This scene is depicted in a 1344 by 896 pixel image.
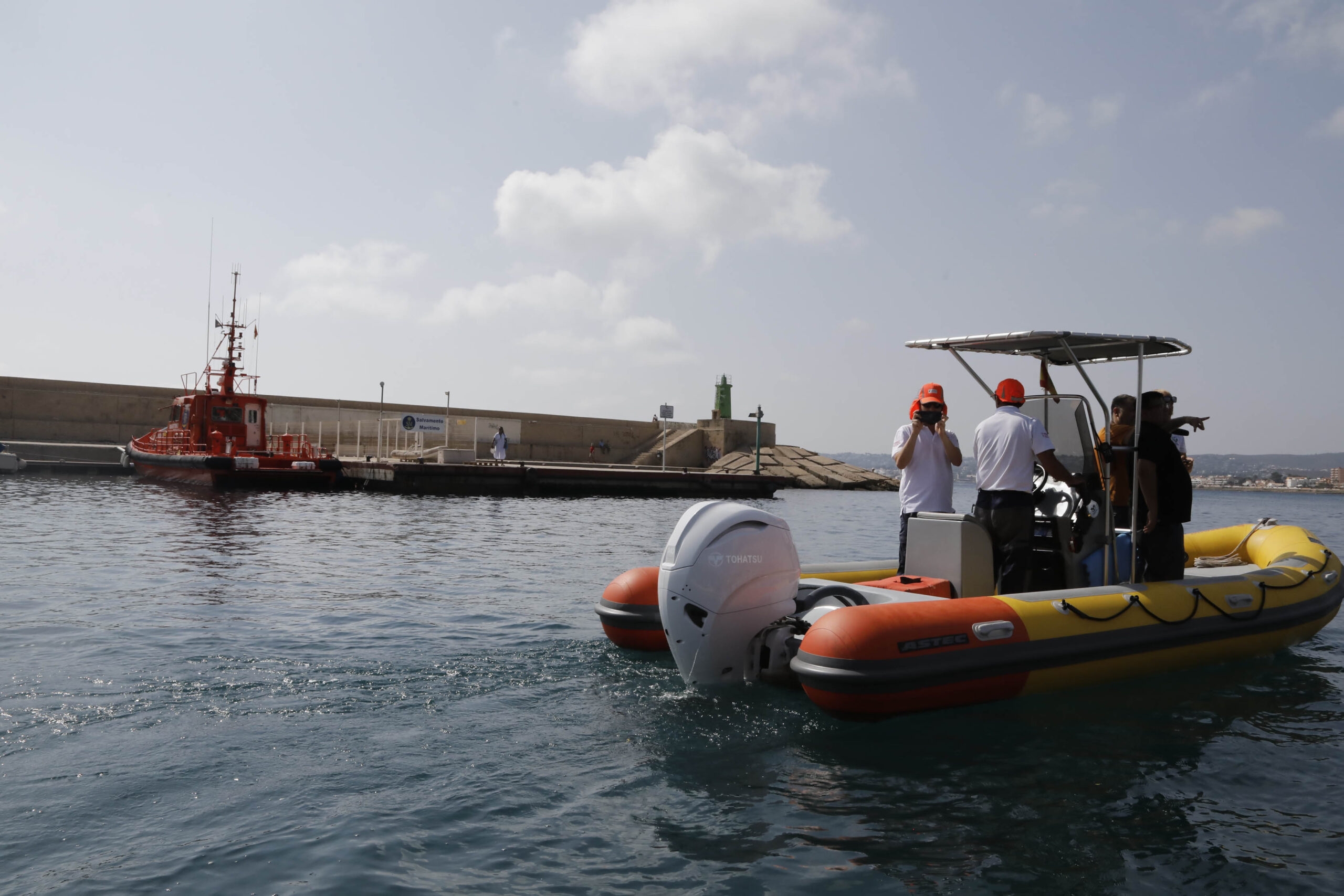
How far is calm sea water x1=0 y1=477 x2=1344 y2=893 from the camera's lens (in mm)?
3340

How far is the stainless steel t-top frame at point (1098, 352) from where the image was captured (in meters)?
6.17

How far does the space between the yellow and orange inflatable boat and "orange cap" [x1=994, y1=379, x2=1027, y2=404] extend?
88cm

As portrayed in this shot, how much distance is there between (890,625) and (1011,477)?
1700mm

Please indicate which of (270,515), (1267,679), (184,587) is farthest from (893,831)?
(270,515)

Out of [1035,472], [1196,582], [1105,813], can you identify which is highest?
[1035,472]

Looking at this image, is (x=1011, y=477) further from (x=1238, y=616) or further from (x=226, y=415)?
(x=226, y=415)

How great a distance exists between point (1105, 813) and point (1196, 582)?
3.20 meters

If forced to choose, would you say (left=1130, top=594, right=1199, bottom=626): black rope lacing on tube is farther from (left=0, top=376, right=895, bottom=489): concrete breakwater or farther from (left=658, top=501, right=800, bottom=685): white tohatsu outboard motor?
(left=0, top=376, right=895, bottom=489): concrete breakwater

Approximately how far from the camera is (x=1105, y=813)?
4.05m

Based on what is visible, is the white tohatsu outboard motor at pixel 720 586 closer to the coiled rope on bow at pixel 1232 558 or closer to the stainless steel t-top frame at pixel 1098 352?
the stainless steel t-top frame at pixel 1098 352

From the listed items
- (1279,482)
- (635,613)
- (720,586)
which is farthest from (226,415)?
(1279,482)

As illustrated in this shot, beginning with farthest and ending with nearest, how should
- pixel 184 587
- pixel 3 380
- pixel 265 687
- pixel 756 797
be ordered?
1. pixel 3 380
2. pixel 184 587
3. pixel 265 687
4. pixel 756 797

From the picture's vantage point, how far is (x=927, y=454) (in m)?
6.36

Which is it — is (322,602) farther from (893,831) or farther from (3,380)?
(3,380)
